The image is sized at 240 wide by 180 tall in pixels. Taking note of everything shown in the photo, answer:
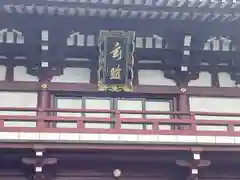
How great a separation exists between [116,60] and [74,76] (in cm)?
117

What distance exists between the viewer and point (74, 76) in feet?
43.8

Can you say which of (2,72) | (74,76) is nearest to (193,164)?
(74,76)

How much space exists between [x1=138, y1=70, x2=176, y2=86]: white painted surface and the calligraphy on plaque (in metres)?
0.44

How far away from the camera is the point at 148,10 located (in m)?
12.4

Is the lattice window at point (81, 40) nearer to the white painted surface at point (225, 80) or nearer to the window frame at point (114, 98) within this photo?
the window frame at point (114, 98)

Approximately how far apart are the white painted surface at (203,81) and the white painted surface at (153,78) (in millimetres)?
514

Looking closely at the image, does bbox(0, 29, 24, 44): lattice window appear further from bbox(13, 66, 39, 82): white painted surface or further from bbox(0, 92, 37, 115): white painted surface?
bbox(0, 92, 37, 115): white painted surface

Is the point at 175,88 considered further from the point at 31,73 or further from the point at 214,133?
the point at 31,73

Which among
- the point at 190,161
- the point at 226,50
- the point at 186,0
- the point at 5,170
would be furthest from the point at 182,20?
the point at 5,170

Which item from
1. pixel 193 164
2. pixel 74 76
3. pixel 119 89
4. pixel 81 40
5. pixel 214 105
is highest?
pixel 81 40

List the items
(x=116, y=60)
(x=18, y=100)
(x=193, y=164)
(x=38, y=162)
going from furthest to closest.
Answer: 1. (x=18, y=100)
2. (x=116, y=60)
3. (x=193, y=164)
4. (x=38, y=162)

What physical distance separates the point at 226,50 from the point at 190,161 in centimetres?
333

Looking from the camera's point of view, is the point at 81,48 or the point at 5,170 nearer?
the point at 5,170

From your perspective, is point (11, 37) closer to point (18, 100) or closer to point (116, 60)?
point (18, 100)
